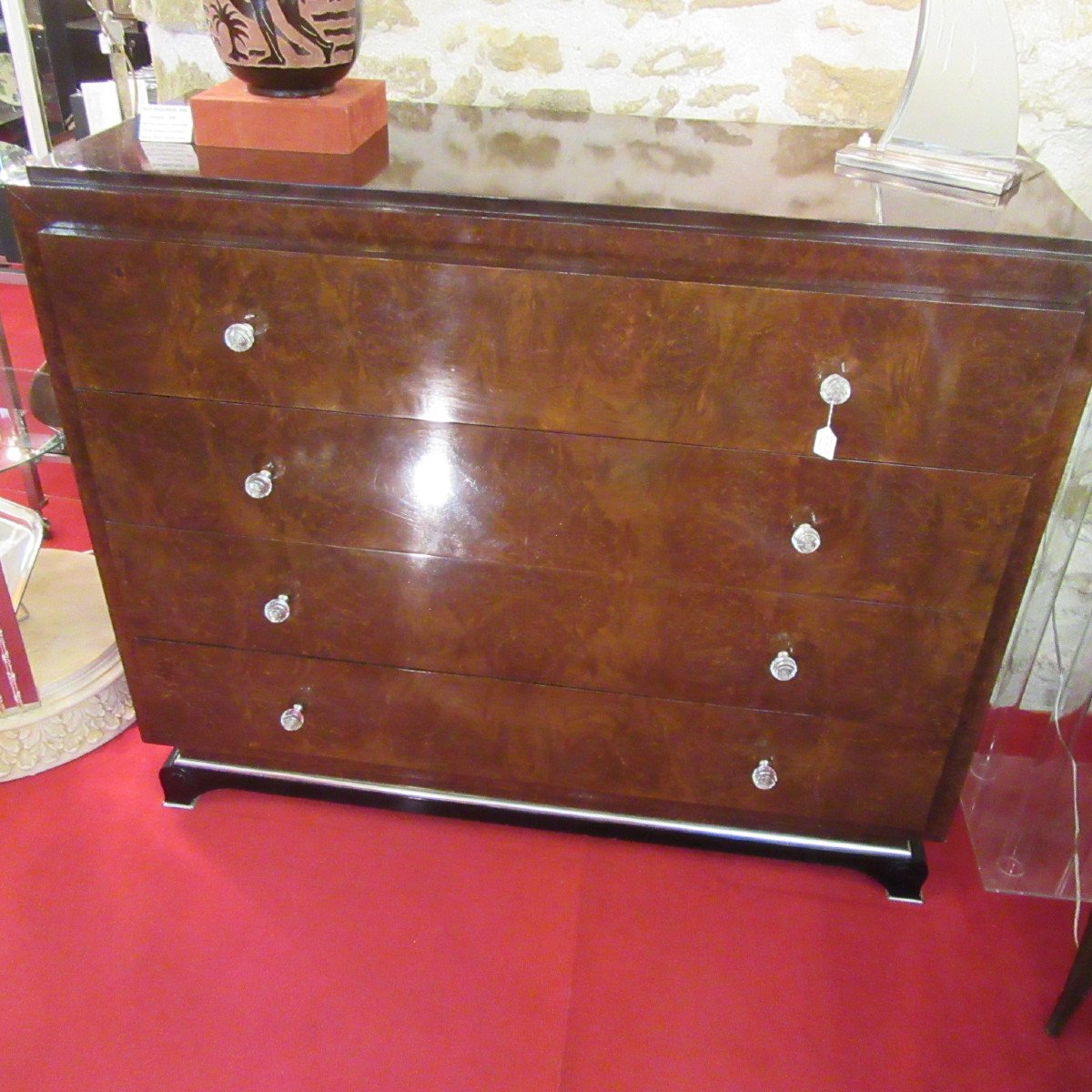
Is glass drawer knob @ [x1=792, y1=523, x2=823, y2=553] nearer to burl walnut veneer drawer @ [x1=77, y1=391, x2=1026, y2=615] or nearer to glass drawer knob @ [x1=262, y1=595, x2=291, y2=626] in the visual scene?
burl walnut veneer drawer @ [x1=77, y1=391, x2=1026, y2=615]

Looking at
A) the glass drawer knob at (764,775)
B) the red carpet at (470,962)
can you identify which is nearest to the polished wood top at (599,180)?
the glass drawer knob at (764,775)

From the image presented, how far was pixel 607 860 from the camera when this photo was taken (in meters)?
1.81

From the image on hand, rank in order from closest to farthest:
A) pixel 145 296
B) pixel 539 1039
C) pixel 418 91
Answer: pixel 145 296, pixel 539 1039, pixel 418 91

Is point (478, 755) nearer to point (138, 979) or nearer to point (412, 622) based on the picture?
point (412, 622)

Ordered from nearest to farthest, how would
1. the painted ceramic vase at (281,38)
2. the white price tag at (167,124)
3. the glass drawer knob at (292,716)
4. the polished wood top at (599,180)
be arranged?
the polished wood top at (599,180) → the painted ceramic vase at (281,38) → the white price tag at (167,124) → the glass drawer knob at (292,716)

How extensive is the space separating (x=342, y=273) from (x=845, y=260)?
Answer: 2.07 feet

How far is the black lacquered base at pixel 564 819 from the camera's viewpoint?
5.66ft

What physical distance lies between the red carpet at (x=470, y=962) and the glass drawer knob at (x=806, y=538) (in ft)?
2.40

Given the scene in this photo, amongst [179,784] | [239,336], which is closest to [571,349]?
[239,336]

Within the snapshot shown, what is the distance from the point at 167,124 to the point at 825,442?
1034mm

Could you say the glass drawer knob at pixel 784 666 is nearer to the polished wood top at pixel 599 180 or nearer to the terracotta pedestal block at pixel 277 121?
the polished wood top at pixel 599 180

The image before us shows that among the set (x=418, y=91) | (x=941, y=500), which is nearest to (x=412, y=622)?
(x=941, y=500)

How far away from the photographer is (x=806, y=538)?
1.37m

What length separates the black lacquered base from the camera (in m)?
1.73
